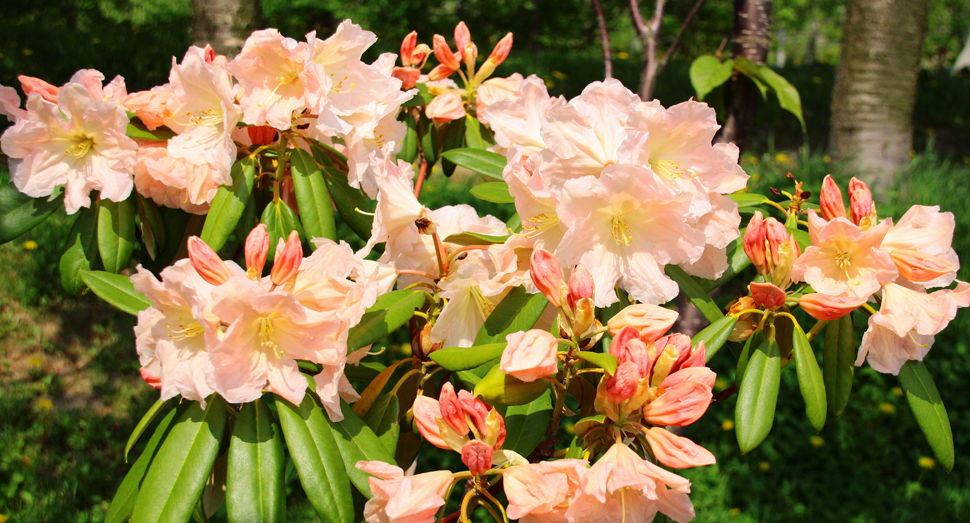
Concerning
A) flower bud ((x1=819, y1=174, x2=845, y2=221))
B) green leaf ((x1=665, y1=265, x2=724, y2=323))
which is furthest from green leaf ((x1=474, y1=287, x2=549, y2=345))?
flower bud ((x1=819, y1=174, x2=845, y2=221))

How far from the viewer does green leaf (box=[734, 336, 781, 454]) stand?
953 millimetres

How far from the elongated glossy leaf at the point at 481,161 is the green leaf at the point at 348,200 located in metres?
0.19

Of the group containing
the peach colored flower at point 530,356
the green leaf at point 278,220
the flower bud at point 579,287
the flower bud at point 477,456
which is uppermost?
the flower bud at point 579,287

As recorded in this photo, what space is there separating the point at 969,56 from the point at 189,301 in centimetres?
1050

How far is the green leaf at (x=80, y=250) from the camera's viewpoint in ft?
4.18

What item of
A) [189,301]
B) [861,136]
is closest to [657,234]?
[189,301]

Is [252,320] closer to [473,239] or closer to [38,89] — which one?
[473,239]

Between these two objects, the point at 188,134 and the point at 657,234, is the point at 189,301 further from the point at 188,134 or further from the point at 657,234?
the point at 657,234

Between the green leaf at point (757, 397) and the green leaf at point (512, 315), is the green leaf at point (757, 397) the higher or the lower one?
the lower one

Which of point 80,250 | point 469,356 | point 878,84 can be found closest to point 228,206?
point 80,250

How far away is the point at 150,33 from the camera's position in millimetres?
6480

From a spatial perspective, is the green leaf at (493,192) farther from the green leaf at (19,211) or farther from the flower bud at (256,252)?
the green leaf at (19,211)

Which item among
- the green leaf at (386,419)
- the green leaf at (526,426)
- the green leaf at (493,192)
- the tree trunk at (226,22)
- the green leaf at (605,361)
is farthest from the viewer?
the tree trunk at (226,22)

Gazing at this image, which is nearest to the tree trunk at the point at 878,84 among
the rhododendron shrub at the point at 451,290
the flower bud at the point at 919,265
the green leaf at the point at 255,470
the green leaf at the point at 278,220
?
the rhododendron shrub at the point at 451,290
